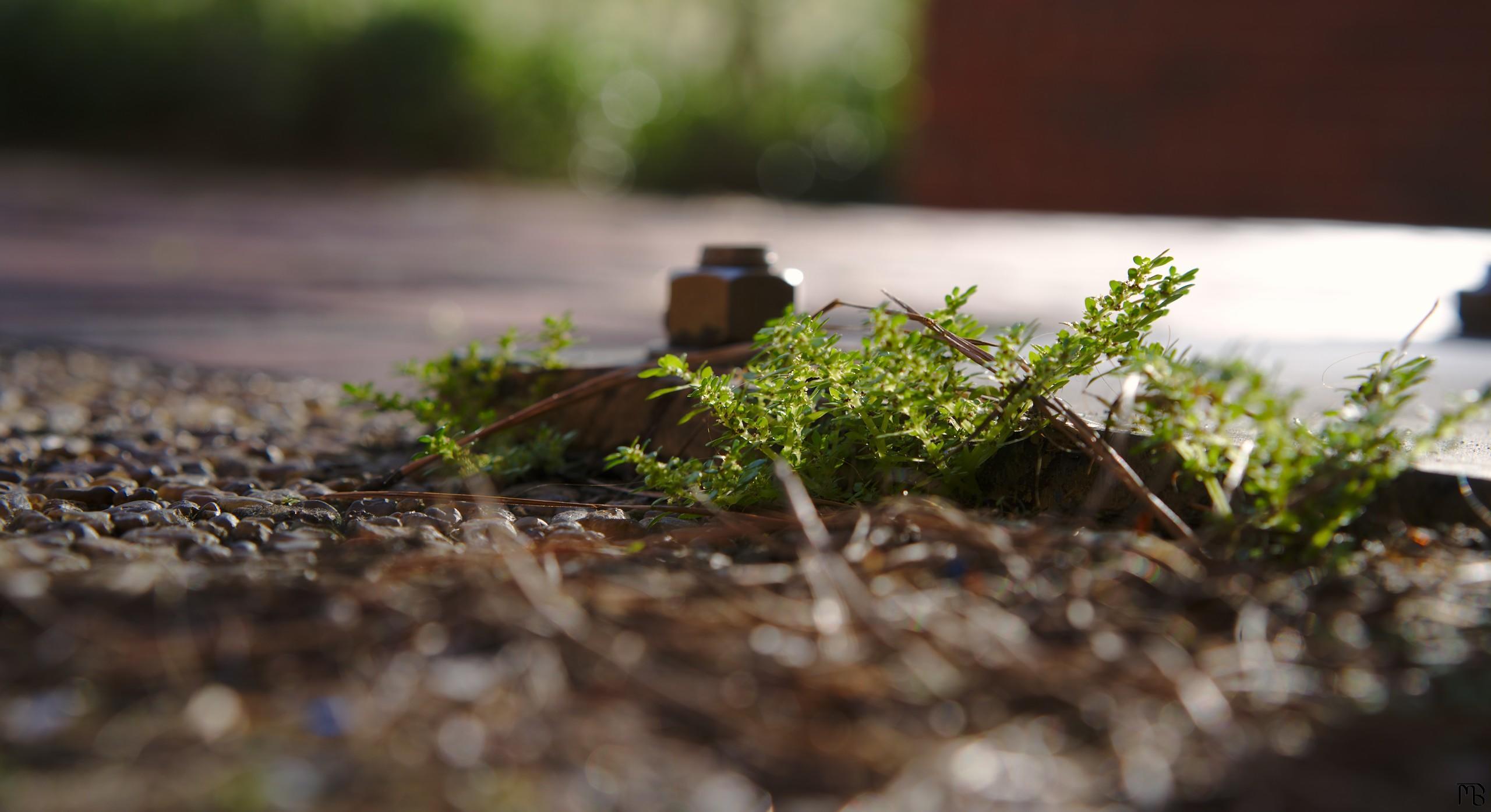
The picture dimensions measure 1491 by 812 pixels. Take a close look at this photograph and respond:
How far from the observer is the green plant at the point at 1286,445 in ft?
3.96

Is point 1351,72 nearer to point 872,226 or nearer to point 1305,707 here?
point 872,226

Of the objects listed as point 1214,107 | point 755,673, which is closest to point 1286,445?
point 755,673

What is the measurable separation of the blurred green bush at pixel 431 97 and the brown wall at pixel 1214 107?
4.79 feet

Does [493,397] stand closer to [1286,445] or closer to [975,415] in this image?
[975,415]

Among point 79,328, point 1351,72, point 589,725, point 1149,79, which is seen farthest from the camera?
point 1149,79

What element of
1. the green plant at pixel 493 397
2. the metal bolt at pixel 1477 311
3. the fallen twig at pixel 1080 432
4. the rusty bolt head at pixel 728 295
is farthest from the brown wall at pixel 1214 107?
the fallen twig at pixel 1080 432

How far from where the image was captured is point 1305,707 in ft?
3.05

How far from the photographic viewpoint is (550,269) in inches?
234

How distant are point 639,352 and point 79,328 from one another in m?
2.35

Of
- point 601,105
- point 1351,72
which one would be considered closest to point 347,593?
point 1351,72

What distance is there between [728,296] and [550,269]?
3.98m

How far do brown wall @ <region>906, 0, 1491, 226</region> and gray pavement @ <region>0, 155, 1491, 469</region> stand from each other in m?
0.59

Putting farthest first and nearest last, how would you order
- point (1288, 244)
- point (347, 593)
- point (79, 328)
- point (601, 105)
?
1. point (601, 105)
2. point (1288, 244)
3. point (79, 328)
4. point (347, 593)

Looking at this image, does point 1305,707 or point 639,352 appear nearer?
point 1305,707
